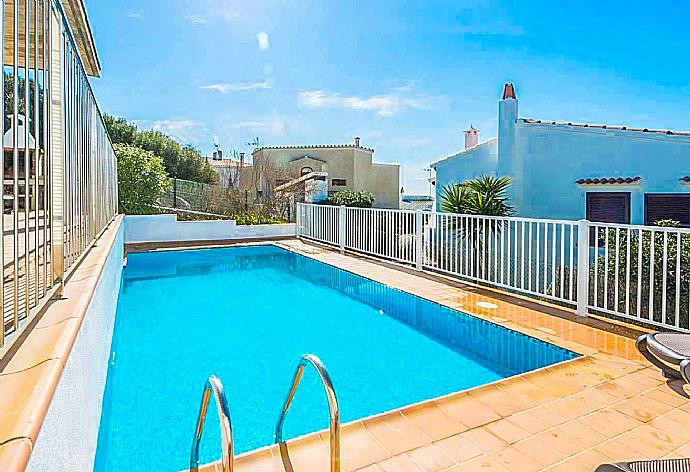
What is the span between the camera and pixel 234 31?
13.0 meters

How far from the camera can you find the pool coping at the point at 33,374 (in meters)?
1.07

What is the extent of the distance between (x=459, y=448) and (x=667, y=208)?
9.44 metres

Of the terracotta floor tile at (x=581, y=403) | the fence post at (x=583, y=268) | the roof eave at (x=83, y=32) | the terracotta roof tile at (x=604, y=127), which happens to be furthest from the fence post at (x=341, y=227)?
the terracotta floor tile at (x=581, y=403)

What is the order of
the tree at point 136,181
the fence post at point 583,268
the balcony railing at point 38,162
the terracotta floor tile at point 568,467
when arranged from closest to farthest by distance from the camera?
1. the balcony railing at point 38,162
2. the terracotta floor tile at point 568,467
3. the fence post at point 583,268
4. the tree at point 136,181

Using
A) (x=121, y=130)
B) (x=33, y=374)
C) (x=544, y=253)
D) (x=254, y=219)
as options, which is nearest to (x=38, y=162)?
(x=33, y=374)

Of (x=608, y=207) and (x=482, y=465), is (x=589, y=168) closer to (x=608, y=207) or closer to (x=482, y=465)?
(x=608, y=207)

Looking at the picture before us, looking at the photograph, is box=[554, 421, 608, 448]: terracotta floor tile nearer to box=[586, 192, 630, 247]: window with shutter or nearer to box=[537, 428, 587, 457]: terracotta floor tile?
box=[537, 428, 587, 457]: terracotta floor tile

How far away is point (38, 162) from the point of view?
206cm

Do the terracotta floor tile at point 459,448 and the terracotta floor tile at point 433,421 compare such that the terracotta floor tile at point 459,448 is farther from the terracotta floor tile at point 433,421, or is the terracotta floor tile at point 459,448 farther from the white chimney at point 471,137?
the white chimney at point 471,137

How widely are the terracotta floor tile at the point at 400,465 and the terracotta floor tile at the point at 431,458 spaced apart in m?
0.03

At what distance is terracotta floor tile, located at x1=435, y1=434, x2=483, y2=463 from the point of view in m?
2.82

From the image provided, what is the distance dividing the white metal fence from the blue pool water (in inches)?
48.0

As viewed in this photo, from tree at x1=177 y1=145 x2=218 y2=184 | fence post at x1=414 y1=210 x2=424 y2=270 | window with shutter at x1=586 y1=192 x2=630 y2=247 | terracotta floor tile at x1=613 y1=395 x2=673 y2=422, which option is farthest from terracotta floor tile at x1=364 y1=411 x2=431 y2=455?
tree at x1=177 y1=145 x2=218 y2=184

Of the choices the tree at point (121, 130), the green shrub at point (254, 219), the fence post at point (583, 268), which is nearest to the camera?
the fence post at point (583, 268)
